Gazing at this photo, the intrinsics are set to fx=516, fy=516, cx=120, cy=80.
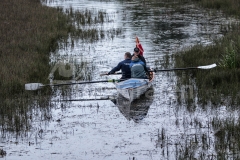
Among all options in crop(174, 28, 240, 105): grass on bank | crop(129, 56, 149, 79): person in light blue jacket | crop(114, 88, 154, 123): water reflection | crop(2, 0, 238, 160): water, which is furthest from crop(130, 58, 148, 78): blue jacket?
crop(174, 28, 240, 105): grass on bank

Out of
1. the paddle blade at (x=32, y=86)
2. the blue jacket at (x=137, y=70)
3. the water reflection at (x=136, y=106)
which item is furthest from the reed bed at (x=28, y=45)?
the blue jacket at (x=137, y=70)

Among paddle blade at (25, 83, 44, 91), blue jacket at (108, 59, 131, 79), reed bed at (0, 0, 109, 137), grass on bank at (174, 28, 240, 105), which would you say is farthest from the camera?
blue jacket at (108, 59, 131, 79)

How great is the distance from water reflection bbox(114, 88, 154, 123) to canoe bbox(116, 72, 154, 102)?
0.18 metres

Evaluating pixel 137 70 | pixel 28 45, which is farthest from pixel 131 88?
pixel 28 45

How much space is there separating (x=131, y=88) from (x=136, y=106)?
618 millimetres

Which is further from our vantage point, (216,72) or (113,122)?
(216,72)

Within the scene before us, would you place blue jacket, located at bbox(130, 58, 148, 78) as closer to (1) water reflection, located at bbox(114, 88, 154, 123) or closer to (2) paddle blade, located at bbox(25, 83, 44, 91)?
(1) water reflection, located at bbox(114, 88, 154, 123)

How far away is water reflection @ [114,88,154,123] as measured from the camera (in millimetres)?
15570

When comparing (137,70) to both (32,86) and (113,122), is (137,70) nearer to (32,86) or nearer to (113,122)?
(113,122)

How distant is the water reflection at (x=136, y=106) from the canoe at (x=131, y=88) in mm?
176

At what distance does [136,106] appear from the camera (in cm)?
1678

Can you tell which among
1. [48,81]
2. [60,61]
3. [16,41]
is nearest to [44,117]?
[48,81]

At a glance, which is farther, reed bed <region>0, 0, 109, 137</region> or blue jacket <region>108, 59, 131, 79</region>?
blue jacket <region>108, 59, 131, 79</region>

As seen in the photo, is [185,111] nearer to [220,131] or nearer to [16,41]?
[220,131]
